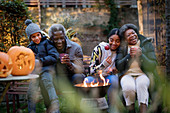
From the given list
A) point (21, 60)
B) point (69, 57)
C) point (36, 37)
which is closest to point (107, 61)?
point (69, 57)

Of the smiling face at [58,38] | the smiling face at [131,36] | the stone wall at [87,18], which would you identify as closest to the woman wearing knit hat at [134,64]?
the smiling face at [131,36]

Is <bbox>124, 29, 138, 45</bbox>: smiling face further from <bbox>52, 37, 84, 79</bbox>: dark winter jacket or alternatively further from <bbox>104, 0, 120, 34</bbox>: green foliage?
<bbox>104, 0, 120, 34</bbox>: green foliage

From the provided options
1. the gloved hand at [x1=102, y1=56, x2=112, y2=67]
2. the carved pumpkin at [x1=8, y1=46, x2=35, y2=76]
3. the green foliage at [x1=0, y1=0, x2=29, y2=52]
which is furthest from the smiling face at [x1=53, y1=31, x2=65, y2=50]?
the green foliage at [x1=0, y1=0, x2=29, y2=52]

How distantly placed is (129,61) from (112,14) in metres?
9.34

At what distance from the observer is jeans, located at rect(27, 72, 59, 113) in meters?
2.83

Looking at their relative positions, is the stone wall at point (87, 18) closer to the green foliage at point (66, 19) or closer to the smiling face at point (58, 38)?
the green foliage at point (66, 19)

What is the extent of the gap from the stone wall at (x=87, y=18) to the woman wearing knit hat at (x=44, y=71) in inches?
320

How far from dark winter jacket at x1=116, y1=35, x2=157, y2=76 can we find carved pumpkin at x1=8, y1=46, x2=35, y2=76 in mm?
1285

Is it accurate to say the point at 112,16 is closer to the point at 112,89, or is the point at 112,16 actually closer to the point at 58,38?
the point at 58,38

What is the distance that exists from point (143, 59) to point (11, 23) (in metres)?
3.14

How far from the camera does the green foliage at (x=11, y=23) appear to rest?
448cm

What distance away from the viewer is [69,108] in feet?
12.9

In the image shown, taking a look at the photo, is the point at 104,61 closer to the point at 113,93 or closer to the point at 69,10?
the point at 113,93

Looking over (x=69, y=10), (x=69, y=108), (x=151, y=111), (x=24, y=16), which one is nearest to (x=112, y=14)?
(x=69, y=10)
